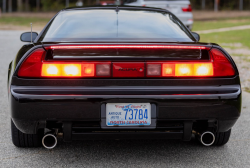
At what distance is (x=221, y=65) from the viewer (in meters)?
2.97

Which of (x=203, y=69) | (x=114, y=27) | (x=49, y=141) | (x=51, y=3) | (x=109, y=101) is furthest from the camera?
(x=51, y=3)

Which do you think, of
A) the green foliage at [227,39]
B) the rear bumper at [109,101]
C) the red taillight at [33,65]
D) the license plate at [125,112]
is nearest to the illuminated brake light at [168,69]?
the rear bumper at [109,101]

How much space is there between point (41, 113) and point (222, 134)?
166 centimetres

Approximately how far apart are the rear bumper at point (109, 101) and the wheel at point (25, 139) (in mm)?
470

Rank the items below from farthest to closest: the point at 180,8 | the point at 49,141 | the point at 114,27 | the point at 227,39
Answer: the point at 227,39
the point at 180,8
the point at 114,27
the point at 49,141

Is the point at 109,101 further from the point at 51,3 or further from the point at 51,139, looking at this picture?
the point at 51,3

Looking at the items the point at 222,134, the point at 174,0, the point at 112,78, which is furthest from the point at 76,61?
the point at 174,0

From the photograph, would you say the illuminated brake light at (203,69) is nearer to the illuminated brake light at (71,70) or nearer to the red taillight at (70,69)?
the red taillight at (70,69)

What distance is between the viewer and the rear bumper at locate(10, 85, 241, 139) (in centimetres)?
279

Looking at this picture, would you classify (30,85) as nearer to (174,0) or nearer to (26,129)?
(26,129)

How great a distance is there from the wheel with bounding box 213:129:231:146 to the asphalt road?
0.06 m

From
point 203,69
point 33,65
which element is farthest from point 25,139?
point 203,69

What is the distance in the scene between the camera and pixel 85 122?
291 centimetres

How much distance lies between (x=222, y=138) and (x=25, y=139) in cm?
179
